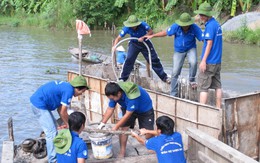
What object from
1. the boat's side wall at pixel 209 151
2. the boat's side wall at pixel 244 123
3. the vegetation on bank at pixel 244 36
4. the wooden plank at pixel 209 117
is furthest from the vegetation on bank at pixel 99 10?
the boat's side wall at pixel 209 151

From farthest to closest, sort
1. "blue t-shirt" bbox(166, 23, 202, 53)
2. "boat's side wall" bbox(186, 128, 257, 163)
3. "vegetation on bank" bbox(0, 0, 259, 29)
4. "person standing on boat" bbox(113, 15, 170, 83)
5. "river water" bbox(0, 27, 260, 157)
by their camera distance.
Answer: "vegetation on bank" bbox(0, 0, 259, 29)
"river water" bbox(0, 27, 260, 157)
"person standing on boat" bbox(113, 15, 170, 83)
"blue t-shirt" bbox(166, 23, 202, 53)
"boat's side wall" bbox(186, 128, 257, 163)

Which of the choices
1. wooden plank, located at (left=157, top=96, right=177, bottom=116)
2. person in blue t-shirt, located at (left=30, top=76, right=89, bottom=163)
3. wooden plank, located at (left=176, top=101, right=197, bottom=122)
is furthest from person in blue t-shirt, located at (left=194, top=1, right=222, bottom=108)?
person in blue t-shirt, located at (left=30, top=76, right=89, bottom=163)

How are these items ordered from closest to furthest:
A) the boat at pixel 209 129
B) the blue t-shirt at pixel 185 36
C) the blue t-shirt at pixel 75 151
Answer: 1. the blue t-shirt at pixel 75 151
2. the boat at pixel 209 129
3. the blue t-shirt at pixel 185 36

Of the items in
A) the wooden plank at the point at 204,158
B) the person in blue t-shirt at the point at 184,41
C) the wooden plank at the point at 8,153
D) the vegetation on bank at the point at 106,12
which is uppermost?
the vegetation on bank at the point at 106,12

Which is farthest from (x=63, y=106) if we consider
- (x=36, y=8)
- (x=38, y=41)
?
(x=36, y=8)

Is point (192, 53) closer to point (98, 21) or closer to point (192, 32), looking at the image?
point (192, 32)

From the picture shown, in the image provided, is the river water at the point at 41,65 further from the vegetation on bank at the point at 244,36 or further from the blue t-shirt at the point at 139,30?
the blue t-shirt at the point at 139,30

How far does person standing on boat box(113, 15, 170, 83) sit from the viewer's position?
9.43m

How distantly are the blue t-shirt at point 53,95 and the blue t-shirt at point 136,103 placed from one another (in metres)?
0.70

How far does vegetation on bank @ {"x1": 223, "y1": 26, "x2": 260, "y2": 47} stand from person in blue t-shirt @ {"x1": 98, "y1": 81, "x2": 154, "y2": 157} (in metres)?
18.3

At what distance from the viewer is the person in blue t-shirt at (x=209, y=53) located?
7.63m

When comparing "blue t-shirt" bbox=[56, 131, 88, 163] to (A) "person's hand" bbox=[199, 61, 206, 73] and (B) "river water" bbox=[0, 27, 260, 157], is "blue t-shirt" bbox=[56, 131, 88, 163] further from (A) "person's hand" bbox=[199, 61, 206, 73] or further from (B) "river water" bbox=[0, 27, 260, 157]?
(B) "river water" bbox=[0, 27, 260, 157]

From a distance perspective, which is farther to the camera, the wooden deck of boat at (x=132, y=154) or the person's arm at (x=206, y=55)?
the person's arm at (x=206, y=55)

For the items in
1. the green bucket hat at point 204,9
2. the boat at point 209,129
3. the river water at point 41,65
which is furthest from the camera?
the river water at point 41,65
